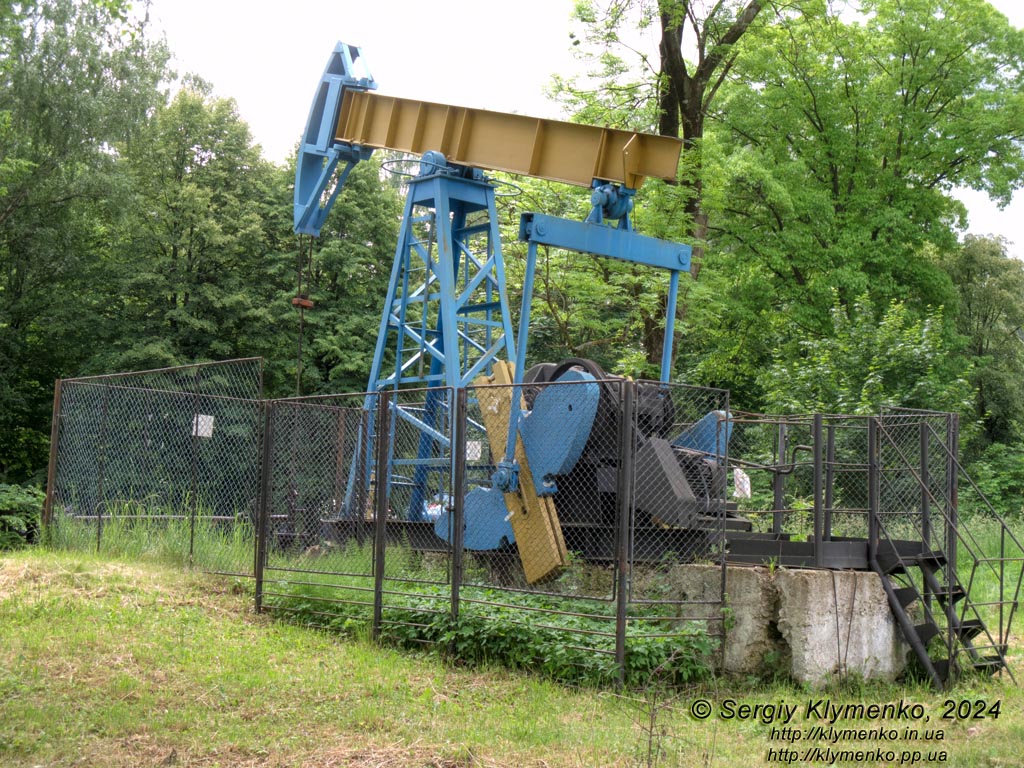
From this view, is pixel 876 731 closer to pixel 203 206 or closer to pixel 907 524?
pixel 907 524

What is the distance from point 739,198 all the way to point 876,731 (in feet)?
68.6

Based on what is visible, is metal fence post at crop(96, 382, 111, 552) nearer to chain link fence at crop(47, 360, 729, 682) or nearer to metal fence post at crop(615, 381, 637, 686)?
chain link fence at crop(47, 360, 729, 682)

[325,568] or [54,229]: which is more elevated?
[54,229]

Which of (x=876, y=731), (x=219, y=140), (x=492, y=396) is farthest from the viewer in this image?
(x=219, y=140)

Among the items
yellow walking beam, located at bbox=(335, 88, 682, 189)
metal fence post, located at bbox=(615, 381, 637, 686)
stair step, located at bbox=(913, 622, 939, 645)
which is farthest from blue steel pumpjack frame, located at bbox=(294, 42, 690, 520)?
stair step, located at bbox=(913, 622, 939, 645)

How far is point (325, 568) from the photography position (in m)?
11.4

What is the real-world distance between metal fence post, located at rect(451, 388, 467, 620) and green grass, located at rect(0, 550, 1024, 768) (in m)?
0.79

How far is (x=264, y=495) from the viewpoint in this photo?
11242mm

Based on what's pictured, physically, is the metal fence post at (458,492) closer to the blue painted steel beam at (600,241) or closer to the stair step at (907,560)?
the blue painted steel beam at (600,241)

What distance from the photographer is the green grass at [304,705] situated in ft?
20.7

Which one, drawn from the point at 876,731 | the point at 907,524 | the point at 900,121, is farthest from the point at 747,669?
the point at 900,121

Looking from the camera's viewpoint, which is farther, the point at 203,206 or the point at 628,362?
the point at 203,206

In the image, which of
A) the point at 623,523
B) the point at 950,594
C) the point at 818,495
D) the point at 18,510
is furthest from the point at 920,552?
the point at 18,510

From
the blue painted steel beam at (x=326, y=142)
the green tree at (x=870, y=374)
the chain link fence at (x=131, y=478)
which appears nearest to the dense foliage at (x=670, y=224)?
the green tree at (x=870, y=374)
